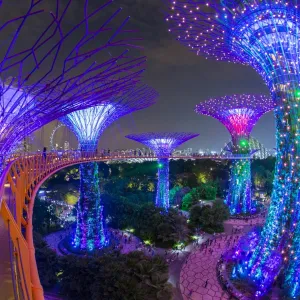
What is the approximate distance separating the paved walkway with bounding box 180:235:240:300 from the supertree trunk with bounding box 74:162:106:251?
468 cm

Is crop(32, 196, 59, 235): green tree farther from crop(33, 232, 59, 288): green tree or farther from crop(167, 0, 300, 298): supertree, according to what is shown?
crop(167, 0, 300, 298): supertree

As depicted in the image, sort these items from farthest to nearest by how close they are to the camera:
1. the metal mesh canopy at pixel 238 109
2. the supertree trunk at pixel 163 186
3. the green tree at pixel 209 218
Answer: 1. the supertree trunk at pixel 163 186
2. the metal mesh canopy at pixel 238 109
3. the green tree at pixel 209 218

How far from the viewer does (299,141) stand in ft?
28.8

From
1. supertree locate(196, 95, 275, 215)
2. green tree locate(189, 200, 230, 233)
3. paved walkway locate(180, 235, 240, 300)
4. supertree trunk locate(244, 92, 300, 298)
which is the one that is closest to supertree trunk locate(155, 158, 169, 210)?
green tree locate(189, 200, 230, 233)

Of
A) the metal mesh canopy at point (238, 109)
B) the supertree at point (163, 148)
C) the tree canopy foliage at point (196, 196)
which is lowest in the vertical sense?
the tree canopy foliage at point (196, 196)

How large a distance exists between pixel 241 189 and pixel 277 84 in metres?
12.8

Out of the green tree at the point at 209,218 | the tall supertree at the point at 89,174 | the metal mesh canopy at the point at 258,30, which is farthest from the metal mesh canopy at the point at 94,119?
the green tree at the point at 209,218

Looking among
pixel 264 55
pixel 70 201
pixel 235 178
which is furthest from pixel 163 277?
pixel 70 201

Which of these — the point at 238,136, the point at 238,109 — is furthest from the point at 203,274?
the point at 238,109

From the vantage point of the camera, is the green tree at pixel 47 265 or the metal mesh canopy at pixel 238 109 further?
the metal mesh canopy at pixel 238 109

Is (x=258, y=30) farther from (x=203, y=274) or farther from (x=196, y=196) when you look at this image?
(x=196, y=196)

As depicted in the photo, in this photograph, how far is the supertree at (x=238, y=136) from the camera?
19781mm

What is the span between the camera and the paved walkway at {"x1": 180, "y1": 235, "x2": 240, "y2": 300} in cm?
966

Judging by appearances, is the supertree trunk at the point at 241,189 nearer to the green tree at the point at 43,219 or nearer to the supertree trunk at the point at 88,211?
the supertree trunk at the point at 88,211
